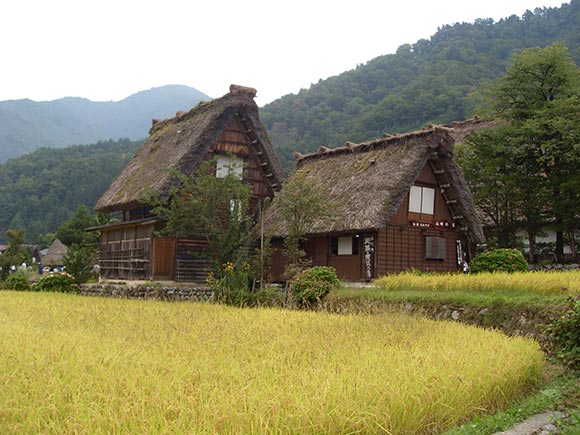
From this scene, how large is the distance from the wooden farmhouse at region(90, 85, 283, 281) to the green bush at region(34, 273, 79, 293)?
136cm

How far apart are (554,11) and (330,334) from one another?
46.2 meters

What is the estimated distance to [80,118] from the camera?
127 metres

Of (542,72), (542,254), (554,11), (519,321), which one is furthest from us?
(554,11)

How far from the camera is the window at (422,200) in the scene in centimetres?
1895

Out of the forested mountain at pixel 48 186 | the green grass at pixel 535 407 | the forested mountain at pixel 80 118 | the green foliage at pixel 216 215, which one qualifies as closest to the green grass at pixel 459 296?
the green grass at pixel 535 407

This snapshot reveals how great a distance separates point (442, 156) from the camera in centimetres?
1923

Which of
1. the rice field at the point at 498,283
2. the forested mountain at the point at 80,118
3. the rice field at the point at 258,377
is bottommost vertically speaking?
the rice field at the point at 258,377

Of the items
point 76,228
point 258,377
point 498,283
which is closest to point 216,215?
point 498,283

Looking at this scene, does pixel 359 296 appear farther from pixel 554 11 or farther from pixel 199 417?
pixel 554 11

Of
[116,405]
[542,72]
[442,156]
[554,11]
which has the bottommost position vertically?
[116,405]

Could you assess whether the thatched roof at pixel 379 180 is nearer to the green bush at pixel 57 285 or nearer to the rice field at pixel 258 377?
the green bush at pixel 57 285

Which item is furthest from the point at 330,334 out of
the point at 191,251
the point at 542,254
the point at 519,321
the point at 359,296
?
the point at 542,254

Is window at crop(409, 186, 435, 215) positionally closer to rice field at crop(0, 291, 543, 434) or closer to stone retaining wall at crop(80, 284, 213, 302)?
stone retaining wall at crop(80, 284, 213, 302)

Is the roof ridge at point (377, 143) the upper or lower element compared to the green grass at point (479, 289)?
upper
